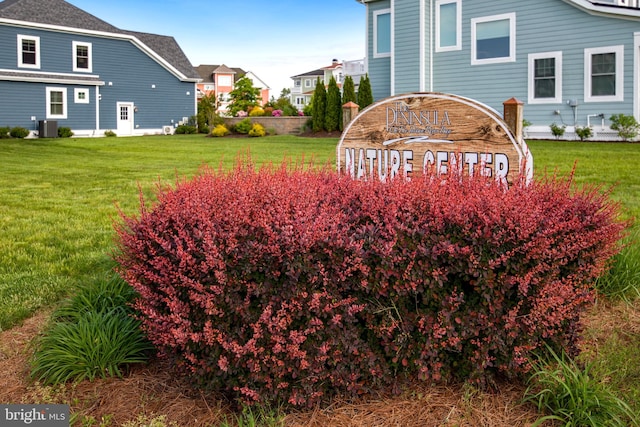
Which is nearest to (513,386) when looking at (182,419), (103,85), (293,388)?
(293,388)

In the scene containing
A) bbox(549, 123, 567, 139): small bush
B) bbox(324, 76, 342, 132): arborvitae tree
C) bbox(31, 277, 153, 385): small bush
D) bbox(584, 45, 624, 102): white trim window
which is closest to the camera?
bbox(31, 277, 153, 385): small bush

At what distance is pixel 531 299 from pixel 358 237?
84cm

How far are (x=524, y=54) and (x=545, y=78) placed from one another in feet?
3.60

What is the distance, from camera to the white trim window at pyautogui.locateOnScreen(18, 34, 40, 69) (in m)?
31.0

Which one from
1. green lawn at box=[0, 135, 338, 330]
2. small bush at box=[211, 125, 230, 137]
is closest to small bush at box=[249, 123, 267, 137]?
small bush at box=[211, 125, 230, 137]

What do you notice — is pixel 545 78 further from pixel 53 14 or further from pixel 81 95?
pixel 53 14

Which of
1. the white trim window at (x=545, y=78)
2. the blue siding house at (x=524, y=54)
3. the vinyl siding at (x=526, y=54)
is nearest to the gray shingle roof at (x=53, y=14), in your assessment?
the blue siding house at (x=524, y=54)

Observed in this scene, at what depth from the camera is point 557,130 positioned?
1947cm

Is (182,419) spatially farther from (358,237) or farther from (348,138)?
(348,138)

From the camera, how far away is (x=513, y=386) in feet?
9.62

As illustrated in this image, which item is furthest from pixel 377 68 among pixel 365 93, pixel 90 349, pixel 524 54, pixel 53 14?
A: pixel 90 349

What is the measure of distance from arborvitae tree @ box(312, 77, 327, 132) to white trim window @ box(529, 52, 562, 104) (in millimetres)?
9538

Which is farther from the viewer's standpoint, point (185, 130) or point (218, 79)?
point (218, 79)

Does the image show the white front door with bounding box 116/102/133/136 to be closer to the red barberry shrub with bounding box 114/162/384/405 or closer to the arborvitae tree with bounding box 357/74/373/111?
the arborvitae tree with bounding box 357/74/373/111
